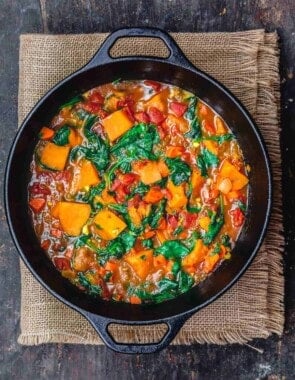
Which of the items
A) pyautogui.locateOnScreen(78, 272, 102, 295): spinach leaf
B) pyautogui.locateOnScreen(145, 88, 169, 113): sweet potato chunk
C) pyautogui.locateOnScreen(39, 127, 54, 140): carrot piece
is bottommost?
pyautogui.locateOnScreen(78, 272, 102, 295): spinach leaf

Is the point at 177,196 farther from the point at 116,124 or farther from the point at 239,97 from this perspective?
the point at 239,97

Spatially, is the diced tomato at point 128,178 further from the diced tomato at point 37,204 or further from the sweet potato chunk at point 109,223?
the diced tomato at point 37,204

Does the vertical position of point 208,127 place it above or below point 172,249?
above

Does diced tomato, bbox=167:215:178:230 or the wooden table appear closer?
diced tomato, bbox=167:215:178:230

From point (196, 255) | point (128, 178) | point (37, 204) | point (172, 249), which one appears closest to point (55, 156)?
point (37, 204)

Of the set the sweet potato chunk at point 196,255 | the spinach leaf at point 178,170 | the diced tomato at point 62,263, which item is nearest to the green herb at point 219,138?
the spinach leaf at point 178,170

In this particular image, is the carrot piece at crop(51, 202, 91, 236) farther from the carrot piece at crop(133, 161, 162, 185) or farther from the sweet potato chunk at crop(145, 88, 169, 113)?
the sweet potato chunk at crop(145, 88, 169, 113)

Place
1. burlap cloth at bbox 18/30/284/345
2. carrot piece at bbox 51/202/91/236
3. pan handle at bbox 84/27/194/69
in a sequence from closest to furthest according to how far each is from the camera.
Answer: pan handle at bbox 84/27/194/69, carrot piece at bbox 51/202/91/236, burlap cloth at bbox 18/30/284/345

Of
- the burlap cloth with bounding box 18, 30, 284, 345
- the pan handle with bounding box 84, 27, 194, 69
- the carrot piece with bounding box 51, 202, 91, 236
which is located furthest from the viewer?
the burlap cloth with bounding box 18, 30, 284, 345

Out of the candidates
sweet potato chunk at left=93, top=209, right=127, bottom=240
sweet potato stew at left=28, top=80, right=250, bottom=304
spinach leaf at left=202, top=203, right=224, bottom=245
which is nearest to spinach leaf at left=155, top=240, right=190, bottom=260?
sweet potato stew at left=28, top=80, right=250, bottom=304
